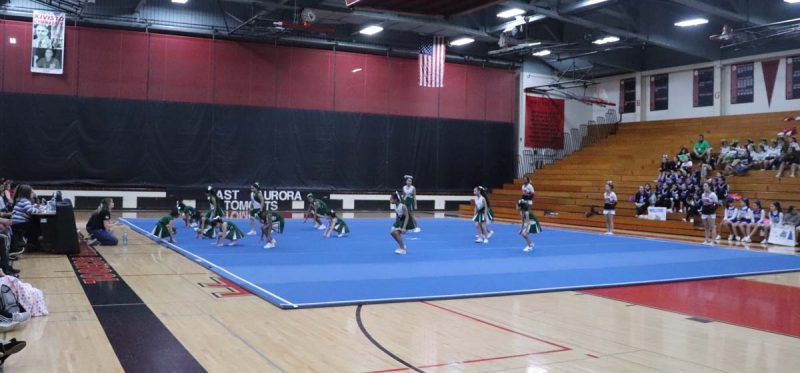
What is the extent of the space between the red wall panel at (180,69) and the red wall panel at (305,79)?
Result: 3294 millimetres

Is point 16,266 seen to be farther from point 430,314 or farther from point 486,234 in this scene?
point 486,234

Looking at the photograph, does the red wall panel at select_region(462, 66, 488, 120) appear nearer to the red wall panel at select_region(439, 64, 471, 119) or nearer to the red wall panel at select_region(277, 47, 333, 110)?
the red wall panel at select_region(439, 64, 471, 119)

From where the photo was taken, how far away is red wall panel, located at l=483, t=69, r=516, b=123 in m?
34.7

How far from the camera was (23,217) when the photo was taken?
13.0 m

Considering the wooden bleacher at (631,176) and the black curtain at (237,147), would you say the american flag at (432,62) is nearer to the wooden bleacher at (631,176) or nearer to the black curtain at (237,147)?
the black curtain at (237,147)

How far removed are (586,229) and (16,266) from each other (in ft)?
59.2

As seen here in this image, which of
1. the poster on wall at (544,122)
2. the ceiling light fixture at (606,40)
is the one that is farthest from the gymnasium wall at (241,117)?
the ceiling light fixture at (606,40)

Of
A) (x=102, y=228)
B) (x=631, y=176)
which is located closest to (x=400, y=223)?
(x=102, y=228)

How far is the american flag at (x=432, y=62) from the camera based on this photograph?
30.0 meters

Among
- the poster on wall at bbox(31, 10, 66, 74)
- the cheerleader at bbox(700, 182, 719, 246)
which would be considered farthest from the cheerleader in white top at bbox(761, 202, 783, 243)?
the poster on wall at bbox(31, 10, 66, 74)

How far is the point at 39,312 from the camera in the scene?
7.64 metres

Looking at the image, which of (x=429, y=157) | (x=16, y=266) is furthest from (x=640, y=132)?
(x=16, y=266)

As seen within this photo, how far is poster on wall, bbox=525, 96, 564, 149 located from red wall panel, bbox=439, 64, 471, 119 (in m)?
3.91

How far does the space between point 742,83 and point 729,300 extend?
77.7 ft
